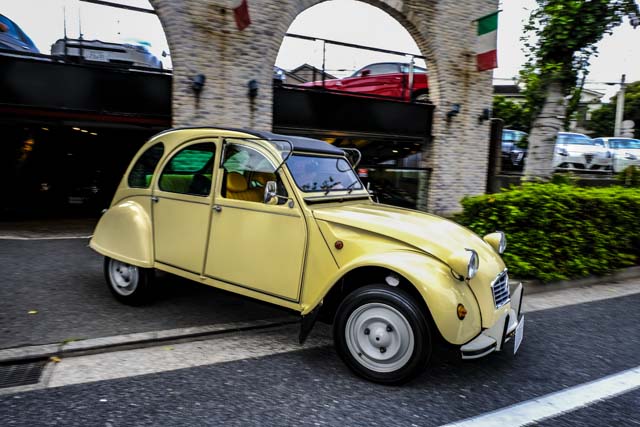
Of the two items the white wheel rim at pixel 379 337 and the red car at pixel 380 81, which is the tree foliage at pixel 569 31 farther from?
the white wheel rim at pixel 379 337

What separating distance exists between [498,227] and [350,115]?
4672mm

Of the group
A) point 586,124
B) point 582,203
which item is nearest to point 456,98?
point 582,203

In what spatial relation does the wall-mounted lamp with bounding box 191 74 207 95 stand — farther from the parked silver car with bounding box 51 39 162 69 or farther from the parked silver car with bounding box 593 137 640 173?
the parked silver car with bounding box 593 137 640 173

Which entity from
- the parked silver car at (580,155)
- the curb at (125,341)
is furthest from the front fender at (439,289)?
the parked silver car at (580,155)

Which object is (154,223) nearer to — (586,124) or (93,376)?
(93,376)

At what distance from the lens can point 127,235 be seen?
4672 millimetres

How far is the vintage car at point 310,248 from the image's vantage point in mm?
3223

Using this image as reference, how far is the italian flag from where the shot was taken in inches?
423

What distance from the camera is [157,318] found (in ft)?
14.8

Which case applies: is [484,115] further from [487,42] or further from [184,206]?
[184,206]

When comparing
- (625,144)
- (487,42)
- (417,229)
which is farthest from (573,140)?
(417,229)

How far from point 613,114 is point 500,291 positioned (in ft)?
160

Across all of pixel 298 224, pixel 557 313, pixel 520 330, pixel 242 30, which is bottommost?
pixel 557 313

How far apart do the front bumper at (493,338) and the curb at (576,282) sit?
256cm
